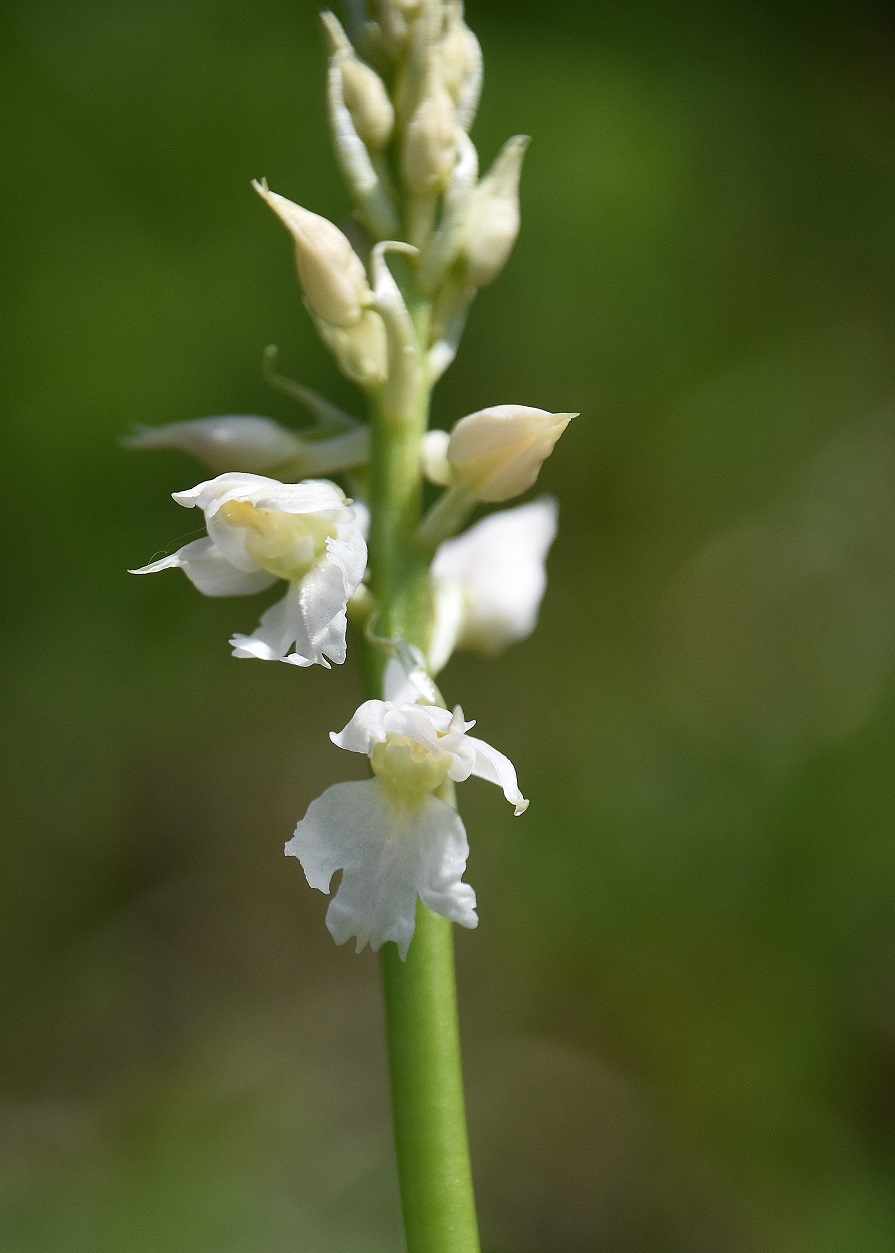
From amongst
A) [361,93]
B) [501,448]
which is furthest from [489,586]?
[361,93]

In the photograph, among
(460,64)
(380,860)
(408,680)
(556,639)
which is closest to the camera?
(380,860)

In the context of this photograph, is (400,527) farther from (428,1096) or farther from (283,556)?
(428,1096)

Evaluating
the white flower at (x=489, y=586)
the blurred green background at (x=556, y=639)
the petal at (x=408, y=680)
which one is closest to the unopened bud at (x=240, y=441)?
the white flower at (x=489, y=586)

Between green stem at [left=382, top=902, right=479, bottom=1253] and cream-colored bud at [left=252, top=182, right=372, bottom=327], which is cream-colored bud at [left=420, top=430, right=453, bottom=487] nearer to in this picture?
cream-colored bud at [left=252, top=182, right=372, bottom=327]

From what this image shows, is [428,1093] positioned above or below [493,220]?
below

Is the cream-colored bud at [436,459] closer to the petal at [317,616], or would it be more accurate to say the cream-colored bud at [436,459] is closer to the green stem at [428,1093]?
the petal at [317,616]

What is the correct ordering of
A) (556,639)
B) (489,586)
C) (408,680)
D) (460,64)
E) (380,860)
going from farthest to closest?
(556,639), (489,586), (460,64), (408,680), (380,860)

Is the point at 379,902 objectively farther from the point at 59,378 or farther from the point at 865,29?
the point at 865,29

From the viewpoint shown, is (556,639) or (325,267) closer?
(325,267)

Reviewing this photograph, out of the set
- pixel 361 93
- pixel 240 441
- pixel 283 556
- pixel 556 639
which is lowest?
pixel 283 556
